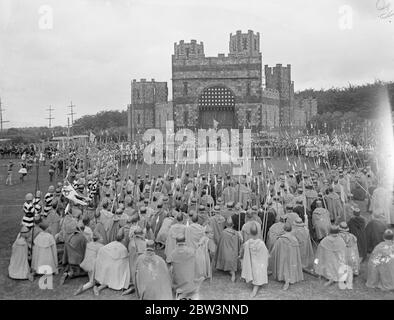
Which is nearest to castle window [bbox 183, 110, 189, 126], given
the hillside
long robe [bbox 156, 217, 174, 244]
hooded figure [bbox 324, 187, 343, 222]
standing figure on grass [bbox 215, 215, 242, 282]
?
the hillside

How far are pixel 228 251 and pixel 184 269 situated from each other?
6.00ft

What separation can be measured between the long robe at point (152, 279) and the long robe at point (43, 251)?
2638mm

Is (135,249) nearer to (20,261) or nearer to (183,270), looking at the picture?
(183,270)

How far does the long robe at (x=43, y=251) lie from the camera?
9.23 metres

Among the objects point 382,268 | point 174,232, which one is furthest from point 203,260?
point 382,268

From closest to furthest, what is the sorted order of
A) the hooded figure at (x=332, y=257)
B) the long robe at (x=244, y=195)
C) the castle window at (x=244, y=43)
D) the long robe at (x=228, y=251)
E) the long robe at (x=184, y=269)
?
the long robe at (x=184, y=269) → the hooded figure at (x=332, y=257) → the long robe at (x=228, y=251) → the long robe at (x=244, y=195) → the castle window at (x=244, y=43)

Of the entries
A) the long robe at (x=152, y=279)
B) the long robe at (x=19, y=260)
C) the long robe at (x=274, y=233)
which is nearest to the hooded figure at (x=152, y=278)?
the long robe at (x=152, y=279)

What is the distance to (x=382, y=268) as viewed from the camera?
870cm

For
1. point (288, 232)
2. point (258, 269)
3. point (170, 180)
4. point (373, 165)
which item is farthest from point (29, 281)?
point (373, 165)

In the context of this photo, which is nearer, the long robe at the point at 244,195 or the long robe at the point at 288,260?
the long robe at the point at 288,260

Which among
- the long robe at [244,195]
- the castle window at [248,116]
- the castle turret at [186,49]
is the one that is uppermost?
the castle turret at [186,49]

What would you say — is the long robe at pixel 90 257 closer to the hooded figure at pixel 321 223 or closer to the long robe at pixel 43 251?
the long robe at pixel 43 251

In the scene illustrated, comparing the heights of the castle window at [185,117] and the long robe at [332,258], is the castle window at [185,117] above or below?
above

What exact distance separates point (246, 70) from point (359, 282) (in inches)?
1586
